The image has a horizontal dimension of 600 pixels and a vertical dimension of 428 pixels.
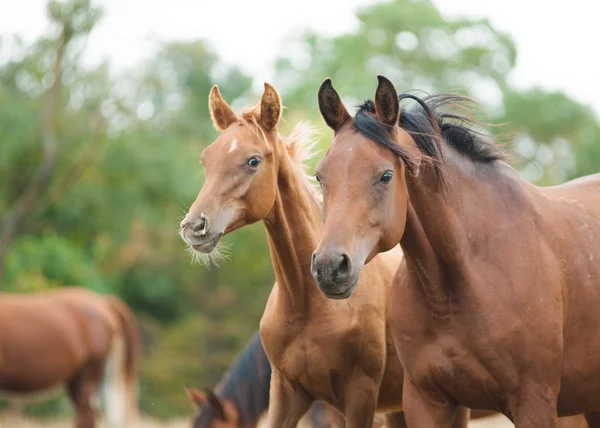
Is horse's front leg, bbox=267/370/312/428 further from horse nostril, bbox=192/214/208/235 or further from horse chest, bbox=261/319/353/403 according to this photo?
horse nostril, bbox=192/214/208/235

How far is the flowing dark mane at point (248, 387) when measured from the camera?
7797 mm

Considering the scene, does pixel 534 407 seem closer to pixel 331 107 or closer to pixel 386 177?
pixel 386 177

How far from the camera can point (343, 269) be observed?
4.04m

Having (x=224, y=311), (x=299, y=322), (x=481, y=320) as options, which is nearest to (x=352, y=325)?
(x=299, y=322)

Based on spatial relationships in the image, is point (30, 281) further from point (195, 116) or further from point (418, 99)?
point (418, 99)

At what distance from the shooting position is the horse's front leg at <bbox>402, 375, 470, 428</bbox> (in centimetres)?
460

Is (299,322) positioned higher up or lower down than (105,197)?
higher up

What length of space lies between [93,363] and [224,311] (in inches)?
619

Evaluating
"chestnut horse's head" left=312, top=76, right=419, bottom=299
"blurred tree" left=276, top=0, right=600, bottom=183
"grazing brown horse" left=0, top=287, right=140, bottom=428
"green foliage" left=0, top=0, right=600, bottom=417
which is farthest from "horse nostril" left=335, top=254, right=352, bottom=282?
"blurred tree" left=276, top=0, right=600, bottom=183

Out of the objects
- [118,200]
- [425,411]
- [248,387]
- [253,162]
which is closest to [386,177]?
[425,411]

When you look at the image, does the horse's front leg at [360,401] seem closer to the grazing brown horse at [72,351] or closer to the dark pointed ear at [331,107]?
the dark pointed ear at [331,107]

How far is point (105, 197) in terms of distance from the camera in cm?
2347

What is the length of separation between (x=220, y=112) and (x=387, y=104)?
190 centimetres

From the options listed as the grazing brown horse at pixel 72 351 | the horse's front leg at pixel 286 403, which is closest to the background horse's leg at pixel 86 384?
the grazing brown horse at pixel 72 351
